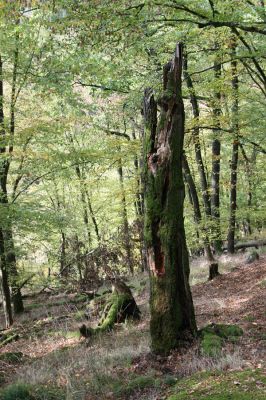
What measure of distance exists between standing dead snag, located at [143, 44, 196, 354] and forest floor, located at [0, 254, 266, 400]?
1.48 ft

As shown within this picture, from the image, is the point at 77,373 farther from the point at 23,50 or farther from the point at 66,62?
the point at 23,50

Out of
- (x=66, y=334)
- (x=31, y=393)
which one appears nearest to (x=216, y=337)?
(x=31, y=393)

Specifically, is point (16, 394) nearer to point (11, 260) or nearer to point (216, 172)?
point (11, 260)

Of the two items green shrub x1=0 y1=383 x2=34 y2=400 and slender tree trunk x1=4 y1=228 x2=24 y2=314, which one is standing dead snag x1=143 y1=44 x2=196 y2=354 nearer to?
green shrub x1=0 y1=383 x2=34 y2=400

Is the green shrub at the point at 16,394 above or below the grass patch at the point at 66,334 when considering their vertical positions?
above

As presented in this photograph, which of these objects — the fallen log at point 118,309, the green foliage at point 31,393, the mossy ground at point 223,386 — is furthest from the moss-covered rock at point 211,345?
the fallen log at point 118,309

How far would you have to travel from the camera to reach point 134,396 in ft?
16.9

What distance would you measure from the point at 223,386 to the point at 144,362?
6.59ft

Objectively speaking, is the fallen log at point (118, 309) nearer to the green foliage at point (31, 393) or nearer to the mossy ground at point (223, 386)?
the green foliage at point (31, 393)

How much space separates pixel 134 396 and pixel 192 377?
81 cm

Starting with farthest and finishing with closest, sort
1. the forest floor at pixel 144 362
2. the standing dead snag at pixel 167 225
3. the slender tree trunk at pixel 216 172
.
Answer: the slender tree trunk at pixel 216 172
the standing dead snag at pixel 167 225
the forest floor at pixel 144 362

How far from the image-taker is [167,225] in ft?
20.4

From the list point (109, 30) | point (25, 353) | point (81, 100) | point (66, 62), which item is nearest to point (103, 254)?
point (25, 353)

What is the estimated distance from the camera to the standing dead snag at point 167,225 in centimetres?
617
